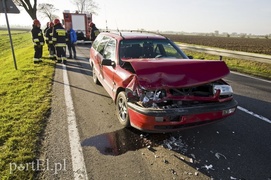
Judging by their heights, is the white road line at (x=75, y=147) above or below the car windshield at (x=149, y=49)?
below

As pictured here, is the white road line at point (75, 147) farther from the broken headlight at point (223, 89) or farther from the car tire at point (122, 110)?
the broken headlight at point (223, 89)

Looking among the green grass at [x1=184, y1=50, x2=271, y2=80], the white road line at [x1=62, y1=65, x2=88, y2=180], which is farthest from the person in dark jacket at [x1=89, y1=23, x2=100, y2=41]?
the white road line at [x1=62, y1=65, x2=88, y2=180]

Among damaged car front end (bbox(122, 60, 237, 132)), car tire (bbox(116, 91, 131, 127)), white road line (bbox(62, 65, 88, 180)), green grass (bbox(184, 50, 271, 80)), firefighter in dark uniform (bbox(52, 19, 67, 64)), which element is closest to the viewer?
white road line (bbox(62, 65, 88, 180))

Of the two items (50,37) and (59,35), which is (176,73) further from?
(50,37)

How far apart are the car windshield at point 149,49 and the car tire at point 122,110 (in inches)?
39.6

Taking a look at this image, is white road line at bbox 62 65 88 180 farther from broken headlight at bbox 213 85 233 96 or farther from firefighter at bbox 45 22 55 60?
firefighter at bbox 45 22 55 60

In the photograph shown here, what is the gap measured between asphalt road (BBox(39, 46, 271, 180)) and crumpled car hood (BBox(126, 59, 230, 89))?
1.00 metres

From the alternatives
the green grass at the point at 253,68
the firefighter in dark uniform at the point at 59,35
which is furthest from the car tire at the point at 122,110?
the firefighter in dark uniform at the point at 59,35

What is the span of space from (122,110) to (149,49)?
173cm

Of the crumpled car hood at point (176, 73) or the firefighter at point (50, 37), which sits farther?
the firefighter at point (50, 37)

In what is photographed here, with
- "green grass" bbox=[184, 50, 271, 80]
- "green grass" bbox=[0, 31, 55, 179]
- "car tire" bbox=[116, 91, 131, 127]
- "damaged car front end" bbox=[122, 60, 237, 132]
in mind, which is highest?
"damaged car front end" bbox=[122, 60, 237, 132]

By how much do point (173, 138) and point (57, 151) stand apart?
6.24ft

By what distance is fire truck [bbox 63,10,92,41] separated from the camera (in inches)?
811

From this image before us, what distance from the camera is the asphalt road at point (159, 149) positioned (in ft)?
9.28
